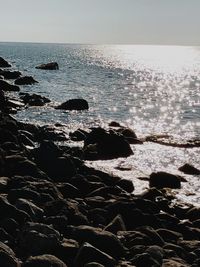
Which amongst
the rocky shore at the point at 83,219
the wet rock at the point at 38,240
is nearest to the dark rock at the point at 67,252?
the rocky shore at the point at 83,219

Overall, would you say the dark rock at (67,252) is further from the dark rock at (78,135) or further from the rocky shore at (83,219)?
the dark rock at (78,135)

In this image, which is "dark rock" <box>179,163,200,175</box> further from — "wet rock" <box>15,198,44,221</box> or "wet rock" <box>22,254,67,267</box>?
"wet rock" <box>22,254,67,267</box>

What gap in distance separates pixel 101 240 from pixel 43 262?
2490 mm

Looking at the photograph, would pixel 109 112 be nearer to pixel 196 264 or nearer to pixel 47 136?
pixel 47 136

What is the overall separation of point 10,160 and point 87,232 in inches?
319

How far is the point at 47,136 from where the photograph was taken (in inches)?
1268

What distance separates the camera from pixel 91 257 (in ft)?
38.1

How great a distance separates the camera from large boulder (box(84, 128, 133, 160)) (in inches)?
1137

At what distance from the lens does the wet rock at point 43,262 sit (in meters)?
10.5

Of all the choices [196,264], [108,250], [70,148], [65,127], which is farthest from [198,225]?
[65,127]

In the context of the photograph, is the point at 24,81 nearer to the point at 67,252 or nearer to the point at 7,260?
the point at 67,252

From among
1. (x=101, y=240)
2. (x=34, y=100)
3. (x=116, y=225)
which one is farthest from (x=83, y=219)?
(x=34, y=100)

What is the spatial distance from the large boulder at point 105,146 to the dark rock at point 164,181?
19.4 ft

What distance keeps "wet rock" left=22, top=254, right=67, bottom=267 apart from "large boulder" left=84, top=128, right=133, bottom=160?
691 inches
